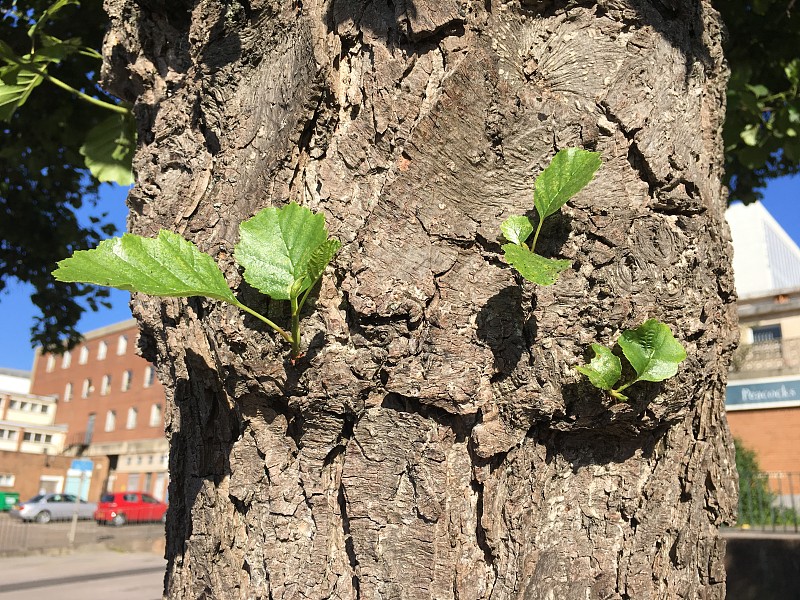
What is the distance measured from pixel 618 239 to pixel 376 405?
2.07 feet

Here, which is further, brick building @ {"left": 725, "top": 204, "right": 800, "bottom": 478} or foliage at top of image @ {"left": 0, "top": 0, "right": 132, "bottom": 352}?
brick building @ {"left": 725, "top": 204, "right": 800, "bottom": 478}

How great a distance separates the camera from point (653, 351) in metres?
1.33

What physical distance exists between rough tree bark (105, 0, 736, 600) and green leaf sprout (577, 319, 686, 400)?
2.0 inches

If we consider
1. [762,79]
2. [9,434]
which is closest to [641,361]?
[762,79]

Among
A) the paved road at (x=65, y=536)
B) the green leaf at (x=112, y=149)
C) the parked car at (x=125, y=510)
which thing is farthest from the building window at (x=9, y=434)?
the green leaf at (x=112, y=149)

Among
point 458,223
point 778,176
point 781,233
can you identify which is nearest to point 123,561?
point 778,176

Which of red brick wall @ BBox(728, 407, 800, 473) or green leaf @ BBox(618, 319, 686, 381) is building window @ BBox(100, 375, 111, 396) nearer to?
red brick wall @ BBox(728, 407, 800, 473)

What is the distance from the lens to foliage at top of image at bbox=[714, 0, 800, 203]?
419cm

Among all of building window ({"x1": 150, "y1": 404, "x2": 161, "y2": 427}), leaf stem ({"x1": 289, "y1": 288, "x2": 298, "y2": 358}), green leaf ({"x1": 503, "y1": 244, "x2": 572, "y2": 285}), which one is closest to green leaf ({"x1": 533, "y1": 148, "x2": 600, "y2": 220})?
green leaf ({"x1": 503, "y1": 244, "x2": 572, "y2": 285})

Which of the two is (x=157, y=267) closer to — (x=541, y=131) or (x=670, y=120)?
(x=541, y=131)

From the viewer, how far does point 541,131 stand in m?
1.47

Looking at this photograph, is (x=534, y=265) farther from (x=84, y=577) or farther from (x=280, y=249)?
(x=84, y=577)

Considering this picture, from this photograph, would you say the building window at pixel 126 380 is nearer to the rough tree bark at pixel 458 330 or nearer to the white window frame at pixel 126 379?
the white window frame at pixel 126 379

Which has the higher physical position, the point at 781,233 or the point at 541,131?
the point at 781,233
